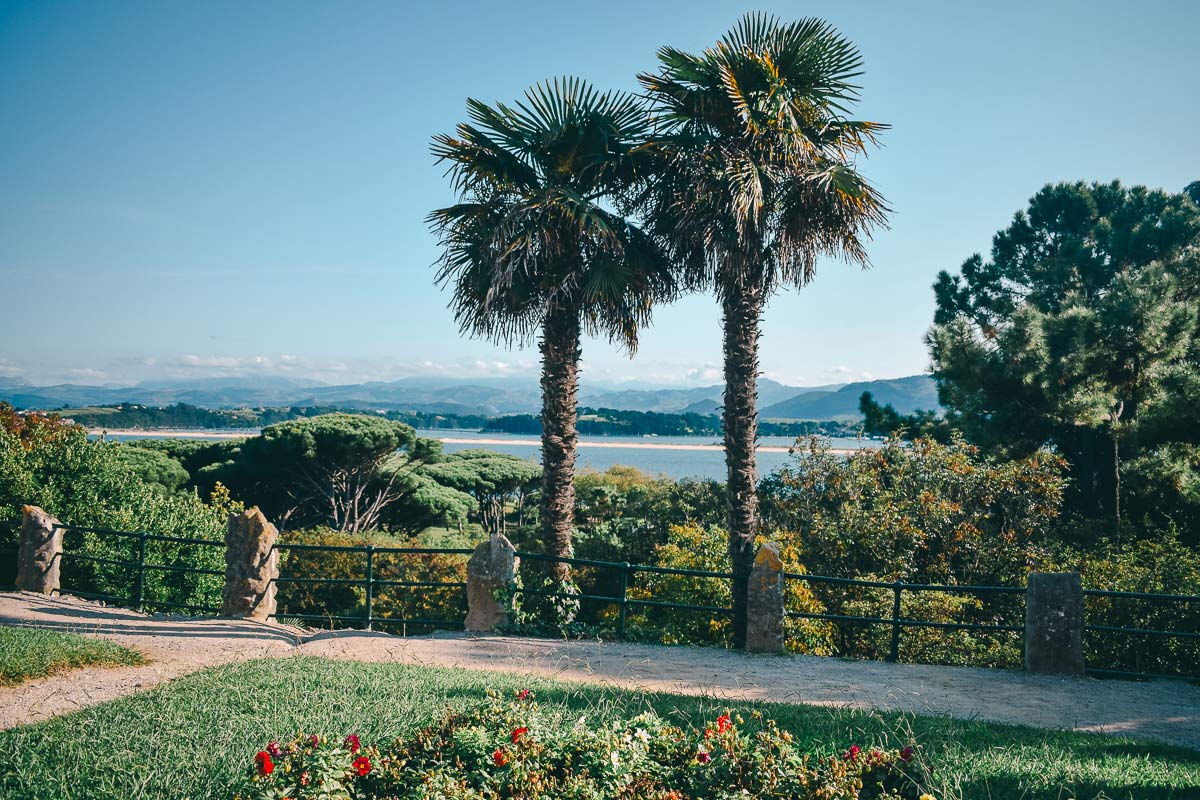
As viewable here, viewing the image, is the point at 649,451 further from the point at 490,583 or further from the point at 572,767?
the point at 572,767

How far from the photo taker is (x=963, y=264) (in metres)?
25.4

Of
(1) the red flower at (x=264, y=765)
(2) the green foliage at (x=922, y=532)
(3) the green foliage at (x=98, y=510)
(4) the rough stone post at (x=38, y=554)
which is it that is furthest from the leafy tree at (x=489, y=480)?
(1) the red flower at (x=264, y=765)

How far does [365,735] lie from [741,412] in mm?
7432

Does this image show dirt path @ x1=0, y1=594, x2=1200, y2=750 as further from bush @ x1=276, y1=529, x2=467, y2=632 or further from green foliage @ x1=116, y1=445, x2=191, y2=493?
green foliage @ x1=116, y1=445, x2=191, y2=493

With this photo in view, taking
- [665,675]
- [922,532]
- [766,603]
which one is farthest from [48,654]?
[922,532]

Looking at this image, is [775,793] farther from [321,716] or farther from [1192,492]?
[1192,492]

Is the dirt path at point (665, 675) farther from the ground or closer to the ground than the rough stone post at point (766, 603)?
closer to the ground

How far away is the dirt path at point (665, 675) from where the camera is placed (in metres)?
6.65

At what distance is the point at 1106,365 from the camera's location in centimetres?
1611

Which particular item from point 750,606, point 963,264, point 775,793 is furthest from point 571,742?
point 963,264

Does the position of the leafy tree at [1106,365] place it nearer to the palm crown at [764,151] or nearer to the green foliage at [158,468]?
the palm crown at [764,151]

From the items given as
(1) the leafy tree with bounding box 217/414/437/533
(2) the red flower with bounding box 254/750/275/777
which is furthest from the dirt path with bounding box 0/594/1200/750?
(1) the leafy tree with bounding box 217/414/437/533

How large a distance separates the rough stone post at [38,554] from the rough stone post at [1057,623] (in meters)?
13.7

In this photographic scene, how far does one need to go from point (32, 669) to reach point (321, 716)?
397 cm
